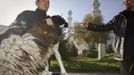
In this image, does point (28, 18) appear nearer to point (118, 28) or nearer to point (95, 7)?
point (95, 7)

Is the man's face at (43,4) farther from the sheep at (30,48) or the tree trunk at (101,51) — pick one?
the tree trunk at (101,51)

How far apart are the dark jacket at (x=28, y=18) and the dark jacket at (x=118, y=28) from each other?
0.45 meters

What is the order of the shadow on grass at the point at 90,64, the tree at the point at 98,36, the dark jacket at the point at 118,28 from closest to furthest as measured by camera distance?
the dark jacket at the point at 118,28 → the tree at the point at 98,36 → the shadow on grass at the point at 90,64

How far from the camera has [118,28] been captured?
3412 mm

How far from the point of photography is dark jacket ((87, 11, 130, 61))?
132 inches

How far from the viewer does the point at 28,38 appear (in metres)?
3.26

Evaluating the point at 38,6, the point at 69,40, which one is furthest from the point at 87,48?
the point at 38,6

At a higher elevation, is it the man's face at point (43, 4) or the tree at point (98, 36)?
the man's face at point (43, 4)

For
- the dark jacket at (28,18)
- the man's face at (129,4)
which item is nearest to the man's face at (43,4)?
the dark jacket at (28,18)

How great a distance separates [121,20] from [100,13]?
10.6 inches

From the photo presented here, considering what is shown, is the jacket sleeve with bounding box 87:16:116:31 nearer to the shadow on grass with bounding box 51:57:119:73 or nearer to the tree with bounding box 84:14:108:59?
the tree with bounding box 84:14:108:59

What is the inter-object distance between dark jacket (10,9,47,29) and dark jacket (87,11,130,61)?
0.45m

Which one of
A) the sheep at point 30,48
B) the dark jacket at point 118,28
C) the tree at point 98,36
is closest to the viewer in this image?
the sheep at point 30,48

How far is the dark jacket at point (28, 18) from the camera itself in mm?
3275
